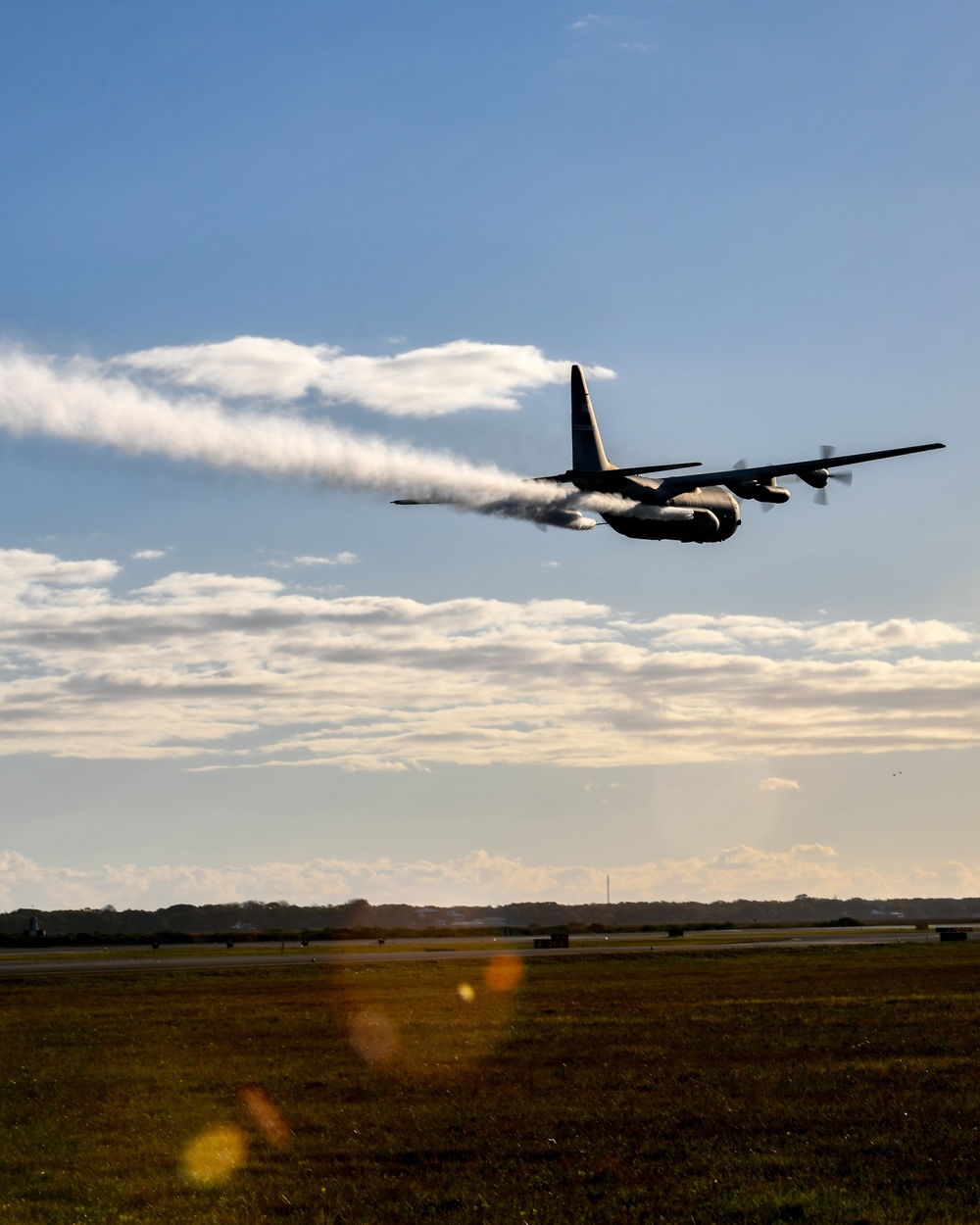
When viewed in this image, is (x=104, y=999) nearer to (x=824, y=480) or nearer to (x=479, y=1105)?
(x=479, y=1105)

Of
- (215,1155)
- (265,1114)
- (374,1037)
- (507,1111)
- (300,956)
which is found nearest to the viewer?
(215,1155)

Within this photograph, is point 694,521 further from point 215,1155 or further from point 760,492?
point 215,1155

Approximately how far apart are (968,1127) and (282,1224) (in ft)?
39.0

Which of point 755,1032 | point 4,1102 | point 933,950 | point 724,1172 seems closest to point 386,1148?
point 724,1172

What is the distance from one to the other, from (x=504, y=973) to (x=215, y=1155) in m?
55.1

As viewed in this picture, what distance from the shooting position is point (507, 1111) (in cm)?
2516

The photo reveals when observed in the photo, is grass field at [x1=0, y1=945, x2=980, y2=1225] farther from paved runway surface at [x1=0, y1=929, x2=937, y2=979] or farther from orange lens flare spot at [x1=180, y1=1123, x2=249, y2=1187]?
paved runway surface at [x1=0, y1=929, x2=937, y2=979]

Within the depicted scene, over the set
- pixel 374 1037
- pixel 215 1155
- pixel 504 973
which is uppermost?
pixel 215 1155

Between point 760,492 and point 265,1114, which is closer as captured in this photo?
point 265,1114

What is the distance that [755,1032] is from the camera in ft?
121

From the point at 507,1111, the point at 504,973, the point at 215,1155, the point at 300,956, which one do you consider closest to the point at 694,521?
the point at 504,973

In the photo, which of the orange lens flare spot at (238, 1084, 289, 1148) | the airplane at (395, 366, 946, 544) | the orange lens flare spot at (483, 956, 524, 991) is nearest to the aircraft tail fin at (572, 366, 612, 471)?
the airplane at (395, 366, 946, 544)

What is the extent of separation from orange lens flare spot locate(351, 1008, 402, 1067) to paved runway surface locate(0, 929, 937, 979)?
39.8 meters

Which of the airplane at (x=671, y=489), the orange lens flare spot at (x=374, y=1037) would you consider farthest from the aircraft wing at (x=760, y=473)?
the orange lens flare spot at (x=374, y=1037)
